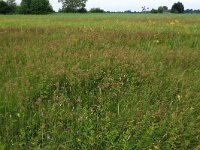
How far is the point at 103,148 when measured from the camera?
→ 336cm

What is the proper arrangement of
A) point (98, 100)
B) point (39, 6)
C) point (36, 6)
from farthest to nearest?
1. point (36, 6)
2. point (39, 6)
3. point (98, 100)

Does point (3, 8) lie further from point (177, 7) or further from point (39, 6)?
point (177, 7)

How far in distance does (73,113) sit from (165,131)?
1.23 meters

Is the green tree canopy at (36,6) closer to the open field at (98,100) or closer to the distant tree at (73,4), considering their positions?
the distant tree at (73,4)

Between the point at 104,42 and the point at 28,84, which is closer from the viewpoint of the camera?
the point at 28,84

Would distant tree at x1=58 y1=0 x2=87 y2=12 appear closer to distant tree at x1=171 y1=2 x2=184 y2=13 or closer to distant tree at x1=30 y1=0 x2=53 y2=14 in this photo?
distant tree at x1=30 y1=0 x2=53 y2=14

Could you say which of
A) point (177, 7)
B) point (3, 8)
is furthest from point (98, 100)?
point (177, 7)

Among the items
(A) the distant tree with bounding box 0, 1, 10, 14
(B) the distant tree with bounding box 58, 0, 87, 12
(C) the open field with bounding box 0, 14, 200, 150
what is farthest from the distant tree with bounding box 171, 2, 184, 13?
(C) the open field with bounding box 0, 14, 200, 150

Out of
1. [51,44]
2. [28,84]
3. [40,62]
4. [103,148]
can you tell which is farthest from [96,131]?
[51,44]

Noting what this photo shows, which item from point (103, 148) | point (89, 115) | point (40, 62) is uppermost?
point (40, 62)

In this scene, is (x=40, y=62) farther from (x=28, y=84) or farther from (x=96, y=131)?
(x=96, y=131)

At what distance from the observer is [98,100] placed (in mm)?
4246

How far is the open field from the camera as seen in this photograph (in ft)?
11.3

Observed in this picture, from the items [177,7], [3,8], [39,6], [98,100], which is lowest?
[98,100]
